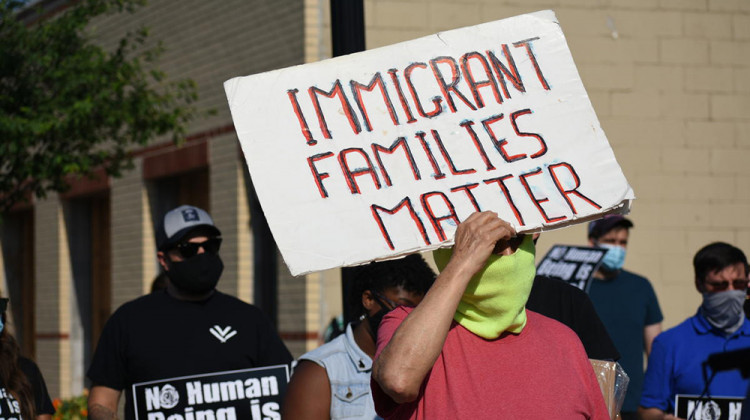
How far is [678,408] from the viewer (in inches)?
230

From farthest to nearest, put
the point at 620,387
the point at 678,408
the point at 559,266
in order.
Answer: the point at 559,266, the point at 678,408, the point at 620,387

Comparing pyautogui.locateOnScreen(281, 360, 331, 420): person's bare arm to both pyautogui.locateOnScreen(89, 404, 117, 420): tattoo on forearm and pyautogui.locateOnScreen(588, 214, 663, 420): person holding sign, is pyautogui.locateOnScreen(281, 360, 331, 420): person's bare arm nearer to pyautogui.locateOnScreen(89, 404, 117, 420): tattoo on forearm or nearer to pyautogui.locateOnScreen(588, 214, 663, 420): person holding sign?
pyautogui.locateOnScreen(89, 404, 117, 420): tattoo on forearm

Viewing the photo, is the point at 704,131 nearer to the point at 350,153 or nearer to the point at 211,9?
the point at 211,9

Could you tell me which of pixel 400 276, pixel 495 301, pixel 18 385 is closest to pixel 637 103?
pixel 400 276

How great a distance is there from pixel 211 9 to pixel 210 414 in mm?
8400

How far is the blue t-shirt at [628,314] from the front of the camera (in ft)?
26.7

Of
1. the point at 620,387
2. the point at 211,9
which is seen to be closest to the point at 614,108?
the point at 211,9

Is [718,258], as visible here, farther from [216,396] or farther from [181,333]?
[181,333]

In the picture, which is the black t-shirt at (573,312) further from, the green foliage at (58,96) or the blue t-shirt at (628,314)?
the green foliage at (58,96)

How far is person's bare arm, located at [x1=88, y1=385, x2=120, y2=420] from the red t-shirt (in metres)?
2.37

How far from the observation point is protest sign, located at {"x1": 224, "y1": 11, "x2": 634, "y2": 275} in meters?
3.58

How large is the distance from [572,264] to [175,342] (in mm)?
2664

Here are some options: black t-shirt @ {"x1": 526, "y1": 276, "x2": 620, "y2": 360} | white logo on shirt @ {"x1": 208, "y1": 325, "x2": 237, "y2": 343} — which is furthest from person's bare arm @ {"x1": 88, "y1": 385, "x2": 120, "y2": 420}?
black t-shirt @ {"x1": 526, "y1": 276, "x2": 620, "y2": 360}

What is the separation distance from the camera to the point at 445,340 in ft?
10.6
